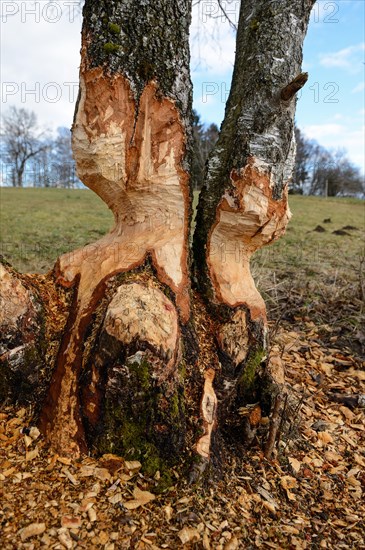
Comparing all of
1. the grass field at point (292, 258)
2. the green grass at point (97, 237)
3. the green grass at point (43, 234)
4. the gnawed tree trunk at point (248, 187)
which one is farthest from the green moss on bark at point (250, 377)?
the green grass at point (43, 234)

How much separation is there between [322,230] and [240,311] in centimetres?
964

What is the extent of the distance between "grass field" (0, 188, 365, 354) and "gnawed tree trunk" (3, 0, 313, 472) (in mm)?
1737

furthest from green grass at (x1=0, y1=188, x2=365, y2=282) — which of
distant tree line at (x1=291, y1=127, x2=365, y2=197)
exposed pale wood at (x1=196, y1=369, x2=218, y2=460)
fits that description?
distant tree line at (x1=291, y1=127, x2=365, y2=197)

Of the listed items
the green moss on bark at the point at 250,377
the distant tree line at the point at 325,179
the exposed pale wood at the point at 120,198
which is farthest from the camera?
the distant tree line at the point at 325,179

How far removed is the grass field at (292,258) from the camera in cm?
434

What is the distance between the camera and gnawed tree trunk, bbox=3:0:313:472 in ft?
5.71

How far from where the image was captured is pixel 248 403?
214cm

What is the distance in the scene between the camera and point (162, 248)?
205cm

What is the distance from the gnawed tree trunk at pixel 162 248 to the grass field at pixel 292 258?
5.70ft

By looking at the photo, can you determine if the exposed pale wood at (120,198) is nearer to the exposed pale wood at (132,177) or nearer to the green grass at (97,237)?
the exposed pale wood at (132,177)

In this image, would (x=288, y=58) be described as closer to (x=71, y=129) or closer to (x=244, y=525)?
(x=71, y=129)

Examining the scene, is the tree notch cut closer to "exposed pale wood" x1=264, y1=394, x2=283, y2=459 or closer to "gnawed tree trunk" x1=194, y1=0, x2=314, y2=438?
"gnawed tree trunk" x1=194, y1=0, x2=314, y2=438

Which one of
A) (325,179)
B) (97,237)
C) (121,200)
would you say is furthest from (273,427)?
(325,179)

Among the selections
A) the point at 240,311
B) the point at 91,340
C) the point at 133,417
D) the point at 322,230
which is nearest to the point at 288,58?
the point at 240,311
